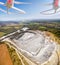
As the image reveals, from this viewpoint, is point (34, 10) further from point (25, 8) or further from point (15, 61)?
point (15, 61)

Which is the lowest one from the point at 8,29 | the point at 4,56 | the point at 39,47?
the point at 4,56

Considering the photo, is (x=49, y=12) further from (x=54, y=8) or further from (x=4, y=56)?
(x=4, y=56)

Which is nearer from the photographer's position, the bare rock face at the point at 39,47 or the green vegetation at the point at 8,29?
the bare rock face at the point at 39,47

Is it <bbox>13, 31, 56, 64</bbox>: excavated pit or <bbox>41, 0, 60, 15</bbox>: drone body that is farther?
<bbox>41, 0, 60, 15</bbox>: drone body

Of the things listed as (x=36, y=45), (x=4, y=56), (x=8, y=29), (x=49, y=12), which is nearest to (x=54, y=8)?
(x=49, y=12)

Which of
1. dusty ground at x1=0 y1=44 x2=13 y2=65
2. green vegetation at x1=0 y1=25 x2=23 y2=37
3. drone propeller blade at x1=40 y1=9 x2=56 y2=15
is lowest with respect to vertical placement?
dusty ground at x1=0 y1=44 x2=13 y2=65

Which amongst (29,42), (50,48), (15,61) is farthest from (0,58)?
(50,48)

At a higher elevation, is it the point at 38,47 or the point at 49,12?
the point at 49,12

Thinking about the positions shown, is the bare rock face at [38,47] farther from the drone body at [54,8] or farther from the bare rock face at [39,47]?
the drone body at [54,8]

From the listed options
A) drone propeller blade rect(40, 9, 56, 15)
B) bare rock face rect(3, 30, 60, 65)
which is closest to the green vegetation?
bare rock face rect(3, 30, 60, 65)

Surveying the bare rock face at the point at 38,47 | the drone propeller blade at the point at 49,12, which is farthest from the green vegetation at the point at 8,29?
the drone propeller blade at the point at 49,12

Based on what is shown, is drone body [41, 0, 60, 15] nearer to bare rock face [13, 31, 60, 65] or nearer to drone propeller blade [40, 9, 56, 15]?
drone propeller blade [40, 9, 56, 15]
